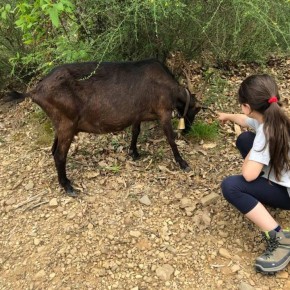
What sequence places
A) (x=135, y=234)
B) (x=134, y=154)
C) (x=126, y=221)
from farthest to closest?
(x=134, y=154) < (x=126, y=221) < (x=135, y=234)

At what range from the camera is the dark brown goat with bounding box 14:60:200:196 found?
3660 millimetres

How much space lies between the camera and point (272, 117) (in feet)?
9.09

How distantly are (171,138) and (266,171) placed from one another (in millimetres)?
1349

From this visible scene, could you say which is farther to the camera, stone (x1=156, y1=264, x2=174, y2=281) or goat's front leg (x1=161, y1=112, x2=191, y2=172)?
goat's front leg (x1=161, y1=112, x2=191, y2=172)

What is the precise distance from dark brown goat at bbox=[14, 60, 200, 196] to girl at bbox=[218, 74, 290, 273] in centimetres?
120

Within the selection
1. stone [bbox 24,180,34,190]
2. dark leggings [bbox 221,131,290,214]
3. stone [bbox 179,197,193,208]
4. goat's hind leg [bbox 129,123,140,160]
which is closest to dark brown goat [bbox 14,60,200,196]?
goat's hind leg [bbox 129,123,140,160]

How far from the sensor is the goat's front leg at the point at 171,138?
13.6 ft

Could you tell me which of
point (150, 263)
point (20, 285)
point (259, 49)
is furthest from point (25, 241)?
point (259, 49)

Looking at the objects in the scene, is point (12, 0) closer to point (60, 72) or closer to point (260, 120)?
point (60, 72)

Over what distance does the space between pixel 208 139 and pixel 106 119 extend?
4.35 feet

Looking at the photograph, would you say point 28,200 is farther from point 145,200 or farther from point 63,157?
point 145,200

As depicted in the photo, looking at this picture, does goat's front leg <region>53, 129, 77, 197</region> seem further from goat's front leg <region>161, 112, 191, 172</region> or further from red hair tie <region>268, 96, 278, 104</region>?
red hair tie <region>268, 96, 278, 104</region>

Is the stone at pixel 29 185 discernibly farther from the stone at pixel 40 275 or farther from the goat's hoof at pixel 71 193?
the stone at pixel 40 275

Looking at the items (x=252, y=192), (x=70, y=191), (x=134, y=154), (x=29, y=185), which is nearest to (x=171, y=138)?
(x=134, y=154)
